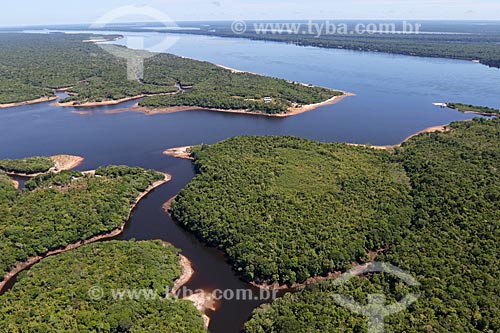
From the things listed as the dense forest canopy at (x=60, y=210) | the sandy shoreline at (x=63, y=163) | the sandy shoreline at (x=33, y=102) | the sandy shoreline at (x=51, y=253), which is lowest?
the sandy shoreline at (x=51, y=253)

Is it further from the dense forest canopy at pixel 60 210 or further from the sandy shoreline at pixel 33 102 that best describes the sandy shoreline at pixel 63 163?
the sandy shoreline at pixel 33 102

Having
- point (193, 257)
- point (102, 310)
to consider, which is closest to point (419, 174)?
point (193, 257)

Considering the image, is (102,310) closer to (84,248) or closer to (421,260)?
(84,248)

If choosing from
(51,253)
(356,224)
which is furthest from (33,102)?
(356,224)

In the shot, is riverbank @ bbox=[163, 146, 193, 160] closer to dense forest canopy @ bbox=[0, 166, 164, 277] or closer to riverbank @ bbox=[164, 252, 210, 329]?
dense forest canopy @ bbox=[0, 166, 164, 277]

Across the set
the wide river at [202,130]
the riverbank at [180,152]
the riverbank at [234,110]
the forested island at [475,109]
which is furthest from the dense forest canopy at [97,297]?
the forested island at [475,109]

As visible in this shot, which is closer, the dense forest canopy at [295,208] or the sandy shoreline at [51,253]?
the dense forest canopy at [295,208]

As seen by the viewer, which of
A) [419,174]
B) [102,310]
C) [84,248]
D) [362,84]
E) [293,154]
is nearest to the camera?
[102,310]
